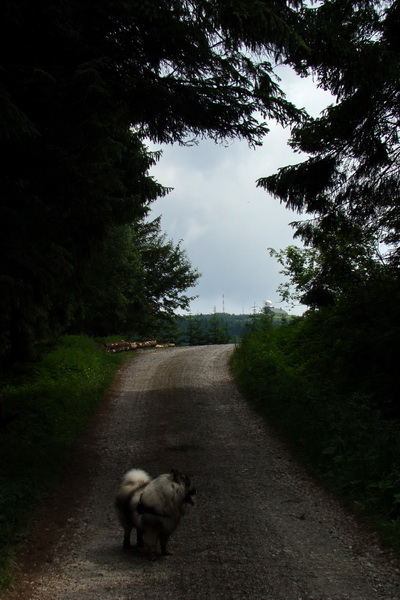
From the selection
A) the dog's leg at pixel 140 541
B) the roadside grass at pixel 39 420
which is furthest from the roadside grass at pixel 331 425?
the roadside grass at pixel 39 420

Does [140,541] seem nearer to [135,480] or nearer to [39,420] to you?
[135,480]

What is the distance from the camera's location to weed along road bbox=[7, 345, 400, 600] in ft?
14.6

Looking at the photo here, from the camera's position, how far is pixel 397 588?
14.4ft

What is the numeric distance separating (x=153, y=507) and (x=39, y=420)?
7.17 meters

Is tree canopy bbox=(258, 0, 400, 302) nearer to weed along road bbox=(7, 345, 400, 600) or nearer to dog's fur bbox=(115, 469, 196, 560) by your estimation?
weed along road bbox=(7, 345, 400, 600)

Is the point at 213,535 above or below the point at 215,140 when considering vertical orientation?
below

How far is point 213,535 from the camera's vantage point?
18.2 feet

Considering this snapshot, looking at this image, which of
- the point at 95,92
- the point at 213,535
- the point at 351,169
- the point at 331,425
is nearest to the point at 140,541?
the point at 213,535

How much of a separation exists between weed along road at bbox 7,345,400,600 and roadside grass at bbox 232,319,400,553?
284mm

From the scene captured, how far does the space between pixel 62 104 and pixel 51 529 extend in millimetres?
5544

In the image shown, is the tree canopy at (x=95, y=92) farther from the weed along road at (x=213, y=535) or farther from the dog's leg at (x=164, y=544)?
the dog's leg at (x=164, y=544)

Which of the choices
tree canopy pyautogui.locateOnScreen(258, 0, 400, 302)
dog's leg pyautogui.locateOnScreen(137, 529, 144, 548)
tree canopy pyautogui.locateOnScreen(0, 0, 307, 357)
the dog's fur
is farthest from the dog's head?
tree canopy pyautogui.locateOnScreen(258, 0, 400, 302)

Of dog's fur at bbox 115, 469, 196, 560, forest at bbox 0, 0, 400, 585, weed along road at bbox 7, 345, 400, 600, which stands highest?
forest at bbox 0, 0, 400, 585

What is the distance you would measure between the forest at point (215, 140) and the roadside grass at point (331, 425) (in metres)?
0.04
